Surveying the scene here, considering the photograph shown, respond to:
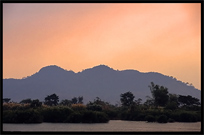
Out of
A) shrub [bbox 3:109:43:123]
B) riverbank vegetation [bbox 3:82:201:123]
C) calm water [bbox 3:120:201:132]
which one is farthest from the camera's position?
riverbank vegetation [bbox 3:82:201:123]

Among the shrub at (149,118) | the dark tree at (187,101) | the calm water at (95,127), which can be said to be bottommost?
the calm water at (95,127)

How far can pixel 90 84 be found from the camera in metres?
153

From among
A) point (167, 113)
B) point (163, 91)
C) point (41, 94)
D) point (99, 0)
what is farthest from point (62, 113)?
point (41, 94)

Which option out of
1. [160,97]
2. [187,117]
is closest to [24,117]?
[187,117]

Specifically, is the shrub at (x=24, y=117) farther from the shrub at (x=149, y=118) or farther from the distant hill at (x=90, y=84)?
the distant hill at (x=90, y=84)

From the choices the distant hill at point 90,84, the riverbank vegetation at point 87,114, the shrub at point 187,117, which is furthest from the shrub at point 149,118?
the distant hill at point 90,84

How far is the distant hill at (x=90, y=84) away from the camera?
139 meters

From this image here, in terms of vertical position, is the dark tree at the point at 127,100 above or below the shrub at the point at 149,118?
above

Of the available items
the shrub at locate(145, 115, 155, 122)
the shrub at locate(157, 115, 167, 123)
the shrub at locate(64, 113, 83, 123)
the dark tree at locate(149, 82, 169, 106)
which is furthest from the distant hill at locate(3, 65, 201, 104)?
the shrub at locate(64, 113, 83, 123)

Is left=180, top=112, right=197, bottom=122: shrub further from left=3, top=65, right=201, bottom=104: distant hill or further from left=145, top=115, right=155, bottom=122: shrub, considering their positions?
left=3, top=65, right=201, bottom=104: distant hill

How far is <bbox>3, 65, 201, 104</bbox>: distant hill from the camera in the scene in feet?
457

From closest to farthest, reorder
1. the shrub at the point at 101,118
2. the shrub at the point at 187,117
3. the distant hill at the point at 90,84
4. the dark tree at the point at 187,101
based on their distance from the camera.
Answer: the shrub at the point at 101,118 → the shrub at the point at 187,117 → the dark tree at the point at 187,101 → the distant hill at the point at 90,84

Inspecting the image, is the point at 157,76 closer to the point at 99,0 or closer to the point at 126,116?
the point at 126,116

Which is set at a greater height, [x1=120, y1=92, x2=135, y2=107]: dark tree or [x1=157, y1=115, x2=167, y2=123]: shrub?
[x1=120, y1=92, x2=135, y2=107]: dark tree
